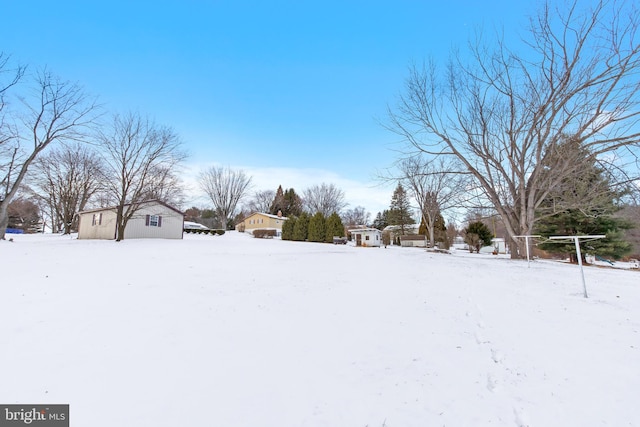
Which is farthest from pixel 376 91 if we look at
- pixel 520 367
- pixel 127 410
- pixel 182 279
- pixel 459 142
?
pixel 127 410

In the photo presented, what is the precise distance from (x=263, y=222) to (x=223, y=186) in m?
9.88

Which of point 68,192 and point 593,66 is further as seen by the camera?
point 68,192

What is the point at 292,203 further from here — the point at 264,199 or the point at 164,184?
the point at 164,184

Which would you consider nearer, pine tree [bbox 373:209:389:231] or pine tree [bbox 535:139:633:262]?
pine tree [bbox 535:139:633:262]

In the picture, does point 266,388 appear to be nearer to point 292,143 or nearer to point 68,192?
point 292,143

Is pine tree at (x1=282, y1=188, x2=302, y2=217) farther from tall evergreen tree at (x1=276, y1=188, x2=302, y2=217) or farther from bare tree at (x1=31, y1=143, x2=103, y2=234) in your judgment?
bare tree at (x1=31, y1=143, x2=103, y2=234)

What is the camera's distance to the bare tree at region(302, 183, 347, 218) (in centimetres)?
4966

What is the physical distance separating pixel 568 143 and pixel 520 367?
12146 millimetres

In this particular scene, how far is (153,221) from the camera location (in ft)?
71.9

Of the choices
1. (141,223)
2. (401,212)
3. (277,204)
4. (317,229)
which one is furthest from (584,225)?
(277,204)

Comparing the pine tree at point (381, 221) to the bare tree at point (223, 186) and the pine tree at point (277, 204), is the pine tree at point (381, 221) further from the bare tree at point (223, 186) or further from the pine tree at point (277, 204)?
the bare tree at point (223, 186)

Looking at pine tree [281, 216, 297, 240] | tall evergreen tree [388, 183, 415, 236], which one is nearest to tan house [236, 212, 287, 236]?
pine tree [281, 216, 297, 240]

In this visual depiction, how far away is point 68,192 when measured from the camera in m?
29.4

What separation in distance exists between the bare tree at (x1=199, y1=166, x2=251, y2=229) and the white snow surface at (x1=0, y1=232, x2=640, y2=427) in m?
41.6
